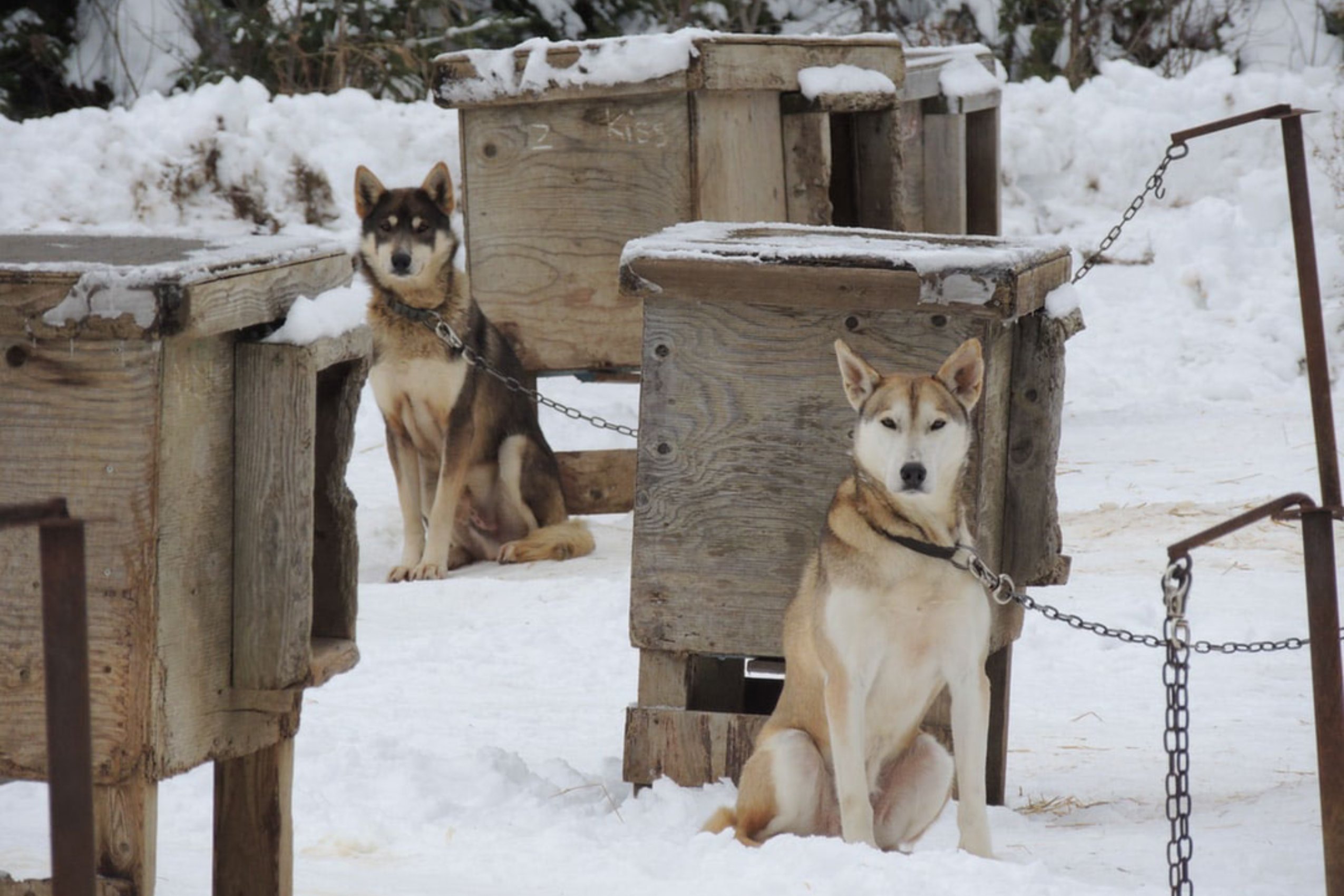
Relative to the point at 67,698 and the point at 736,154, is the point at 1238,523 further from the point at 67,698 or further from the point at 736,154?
the point at 736,154

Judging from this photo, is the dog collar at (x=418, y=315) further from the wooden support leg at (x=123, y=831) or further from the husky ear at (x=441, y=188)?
the wooden support leg at (x=123, y=831)

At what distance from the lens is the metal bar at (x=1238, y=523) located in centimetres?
266

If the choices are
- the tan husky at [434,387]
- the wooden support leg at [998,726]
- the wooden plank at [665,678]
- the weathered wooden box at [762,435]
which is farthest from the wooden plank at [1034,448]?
the tan husky at [434,387]

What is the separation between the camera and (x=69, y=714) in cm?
182

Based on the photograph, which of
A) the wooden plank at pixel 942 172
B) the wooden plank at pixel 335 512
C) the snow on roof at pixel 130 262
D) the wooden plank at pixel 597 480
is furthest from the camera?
the wooden plank at pixel 597 480

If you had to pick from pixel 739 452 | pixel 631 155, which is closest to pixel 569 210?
A: pixel 631 155

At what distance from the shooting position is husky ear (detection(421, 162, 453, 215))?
721 centimetres

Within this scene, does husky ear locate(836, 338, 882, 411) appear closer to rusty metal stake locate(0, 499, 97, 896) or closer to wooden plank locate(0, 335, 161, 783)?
wooden plank locate(0, 335, 161, 783)

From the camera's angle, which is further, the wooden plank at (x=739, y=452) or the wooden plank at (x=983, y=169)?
the wooden plank at (x=983, y=169)

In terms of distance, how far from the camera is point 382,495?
Answer: 8469 mm

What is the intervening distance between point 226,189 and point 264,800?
831cm

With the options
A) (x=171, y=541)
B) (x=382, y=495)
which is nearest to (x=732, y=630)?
(x=171, y=541)

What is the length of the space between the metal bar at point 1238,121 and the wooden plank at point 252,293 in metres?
1.91

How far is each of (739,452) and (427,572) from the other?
131 inches
